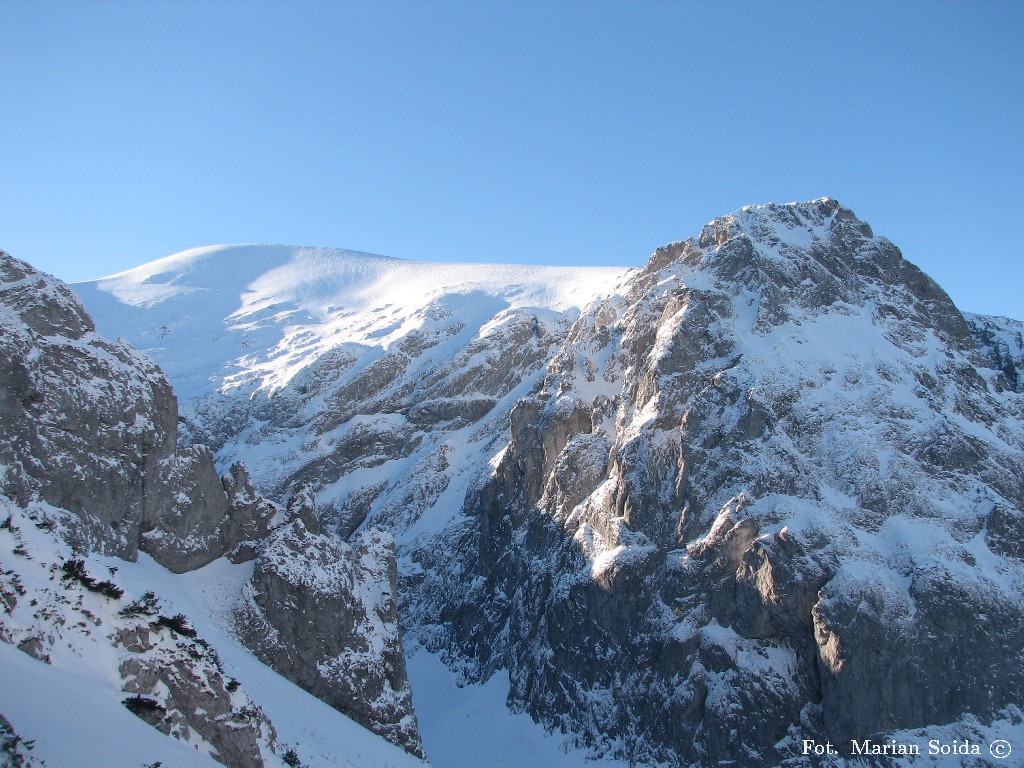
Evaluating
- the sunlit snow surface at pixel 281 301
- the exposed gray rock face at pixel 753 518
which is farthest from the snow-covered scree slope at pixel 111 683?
the sunlit snow surface at pixel 281 301

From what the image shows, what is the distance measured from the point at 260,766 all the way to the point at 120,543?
20.0 metres

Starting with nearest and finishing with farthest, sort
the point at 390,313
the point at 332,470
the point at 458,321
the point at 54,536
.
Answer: the point at 54,536
the point at 332,470
the point at 458,321
the point at 390,313

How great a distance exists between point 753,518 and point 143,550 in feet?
134

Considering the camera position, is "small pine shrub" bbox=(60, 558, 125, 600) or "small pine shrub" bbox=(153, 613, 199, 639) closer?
"small pine shrub" bbox=(60, 558, 125, 600)

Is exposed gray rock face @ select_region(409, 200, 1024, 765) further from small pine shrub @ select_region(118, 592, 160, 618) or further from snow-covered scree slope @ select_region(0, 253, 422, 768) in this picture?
small pine shrub @ select_region(118, 592, 160, 618)

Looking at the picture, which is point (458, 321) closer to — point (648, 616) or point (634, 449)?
point (634, 449)

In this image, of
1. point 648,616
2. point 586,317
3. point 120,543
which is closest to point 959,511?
point 648,616

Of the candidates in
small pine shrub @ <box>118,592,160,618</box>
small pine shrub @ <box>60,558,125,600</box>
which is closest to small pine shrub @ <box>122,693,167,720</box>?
small pine shrub @ <box>118,592,160,618</box>

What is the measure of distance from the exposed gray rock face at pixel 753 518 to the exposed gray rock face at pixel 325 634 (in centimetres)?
2042

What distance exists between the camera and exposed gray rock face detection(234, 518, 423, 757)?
161 ft

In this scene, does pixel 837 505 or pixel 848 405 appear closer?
pixel 837 505

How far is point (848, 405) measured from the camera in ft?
224
